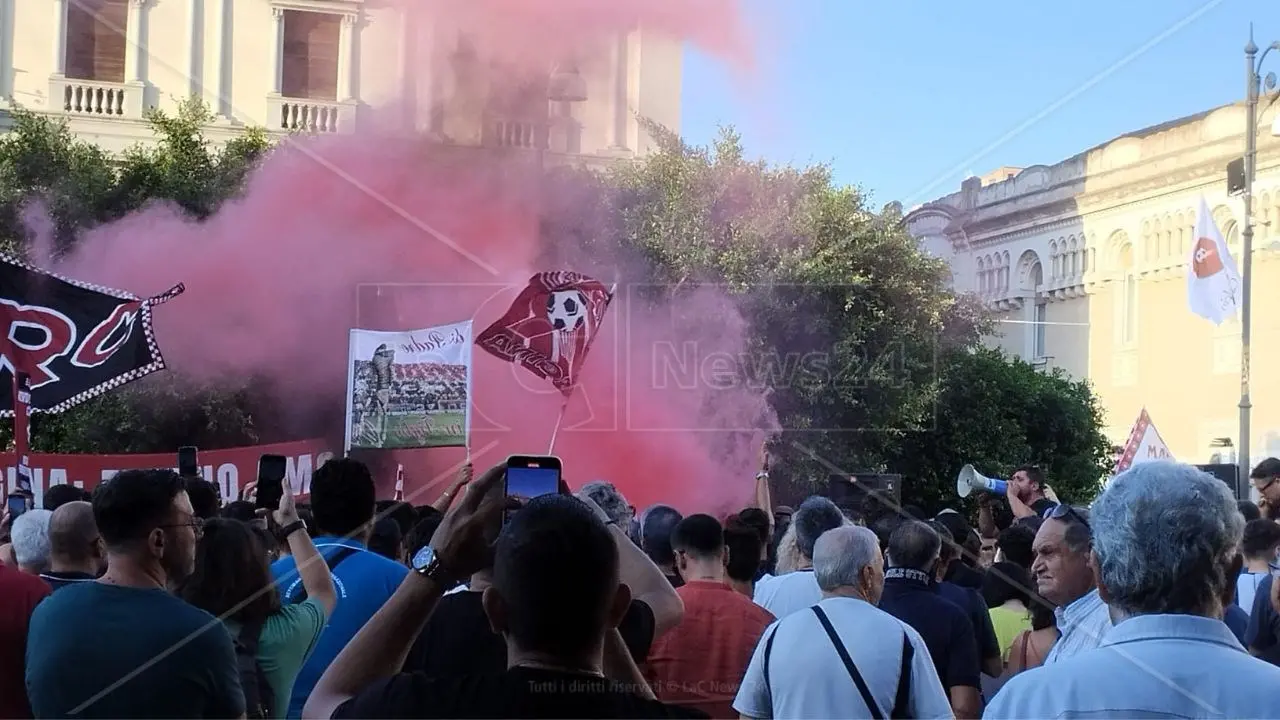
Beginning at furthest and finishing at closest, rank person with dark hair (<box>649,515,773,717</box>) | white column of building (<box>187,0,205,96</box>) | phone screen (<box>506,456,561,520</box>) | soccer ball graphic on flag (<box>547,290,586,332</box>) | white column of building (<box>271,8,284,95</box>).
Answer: white column of building (<box>271,8,284,95</box>) → white column of building (<box>187,0,205,96</box>) → soccer ball graphic on flag (<box>547,290,586,332</box>) → person with dark hair (<box>649,515,773,717</box>) → phone screen (<box>506,456,561,520</box>)

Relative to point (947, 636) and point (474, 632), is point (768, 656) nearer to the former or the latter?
point (474, 632)

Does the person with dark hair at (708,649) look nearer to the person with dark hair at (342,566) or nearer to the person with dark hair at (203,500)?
the person with dark hair at (342,566)

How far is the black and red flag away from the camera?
894cm

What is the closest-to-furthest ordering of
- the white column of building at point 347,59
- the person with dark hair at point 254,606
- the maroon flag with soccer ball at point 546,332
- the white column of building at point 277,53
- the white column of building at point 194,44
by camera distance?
1. the person with dark hair at point 254,606
2. the maroon flag with soccer ball at point 546,332
3. the white column of building at point 347,59
4. the white column of building at point 194,44
5. the white column of building at point 277,53

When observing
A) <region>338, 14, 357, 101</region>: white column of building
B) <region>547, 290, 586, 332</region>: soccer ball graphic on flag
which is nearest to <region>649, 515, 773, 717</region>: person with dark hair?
<region>547, 290, 586, 332</region>: soccer ball graphic on flag

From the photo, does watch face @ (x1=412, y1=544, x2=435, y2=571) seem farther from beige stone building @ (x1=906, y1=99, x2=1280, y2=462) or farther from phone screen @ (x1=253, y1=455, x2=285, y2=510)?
beige stone building @ (x1=906, y1=99, x2=1280, y2=462)

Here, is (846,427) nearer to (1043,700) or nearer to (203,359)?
(203,359)

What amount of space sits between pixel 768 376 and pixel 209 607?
48.5 ft

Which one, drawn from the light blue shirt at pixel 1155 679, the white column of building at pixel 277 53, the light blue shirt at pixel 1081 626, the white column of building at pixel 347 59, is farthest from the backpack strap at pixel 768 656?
the white column of building at pixel 277 53

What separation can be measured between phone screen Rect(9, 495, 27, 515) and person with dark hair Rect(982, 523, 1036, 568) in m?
4.91

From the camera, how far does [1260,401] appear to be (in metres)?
30.5

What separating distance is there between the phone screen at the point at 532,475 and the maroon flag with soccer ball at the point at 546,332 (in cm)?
871

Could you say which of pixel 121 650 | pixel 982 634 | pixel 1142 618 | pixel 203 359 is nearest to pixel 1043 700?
pixel 1142 618

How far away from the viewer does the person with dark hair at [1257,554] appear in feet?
19.3
